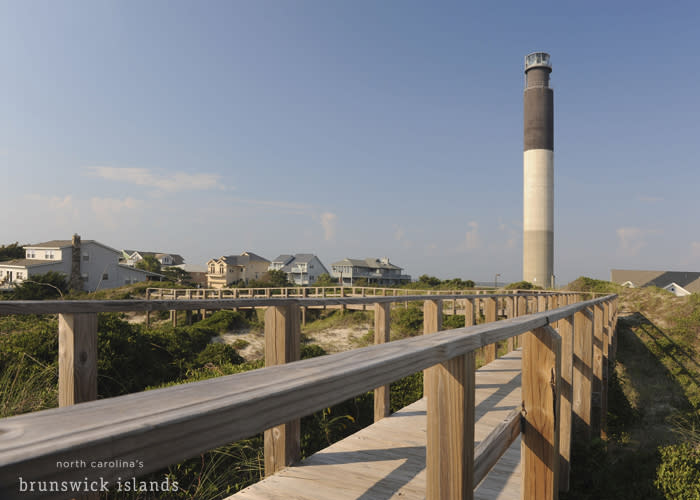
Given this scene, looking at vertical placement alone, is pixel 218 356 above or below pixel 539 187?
below

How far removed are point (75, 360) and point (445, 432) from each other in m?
2.06

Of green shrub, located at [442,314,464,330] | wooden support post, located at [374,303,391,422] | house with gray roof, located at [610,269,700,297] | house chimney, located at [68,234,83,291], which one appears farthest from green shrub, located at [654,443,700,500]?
house with gray roof, located at [610,269,700,297]

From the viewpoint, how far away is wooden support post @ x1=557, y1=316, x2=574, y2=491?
3494mm

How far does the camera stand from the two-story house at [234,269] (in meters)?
61.5

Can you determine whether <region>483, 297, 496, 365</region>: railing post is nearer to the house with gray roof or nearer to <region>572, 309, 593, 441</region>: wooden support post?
<region>572, 309, 593, 441</region>: wooden support post

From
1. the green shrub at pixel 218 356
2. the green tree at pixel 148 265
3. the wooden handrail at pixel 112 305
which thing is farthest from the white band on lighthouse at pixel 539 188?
the wooden handrail at pixel 112 305

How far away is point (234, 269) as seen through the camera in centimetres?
6450

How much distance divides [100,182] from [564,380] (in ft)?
122

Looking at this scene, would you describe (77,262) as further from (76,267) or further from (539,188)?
(539,188)

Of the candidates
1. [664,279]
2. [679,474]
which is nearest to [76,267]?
[679,474]

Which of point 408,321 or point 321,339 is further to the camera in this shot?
point 408,321

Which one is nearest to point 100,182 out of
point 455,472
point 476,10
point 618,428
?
point 618,428

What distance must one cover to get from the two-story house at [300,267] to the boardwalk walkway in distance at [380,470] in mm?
66212

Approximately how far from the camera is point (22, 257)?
44406 millimetres
